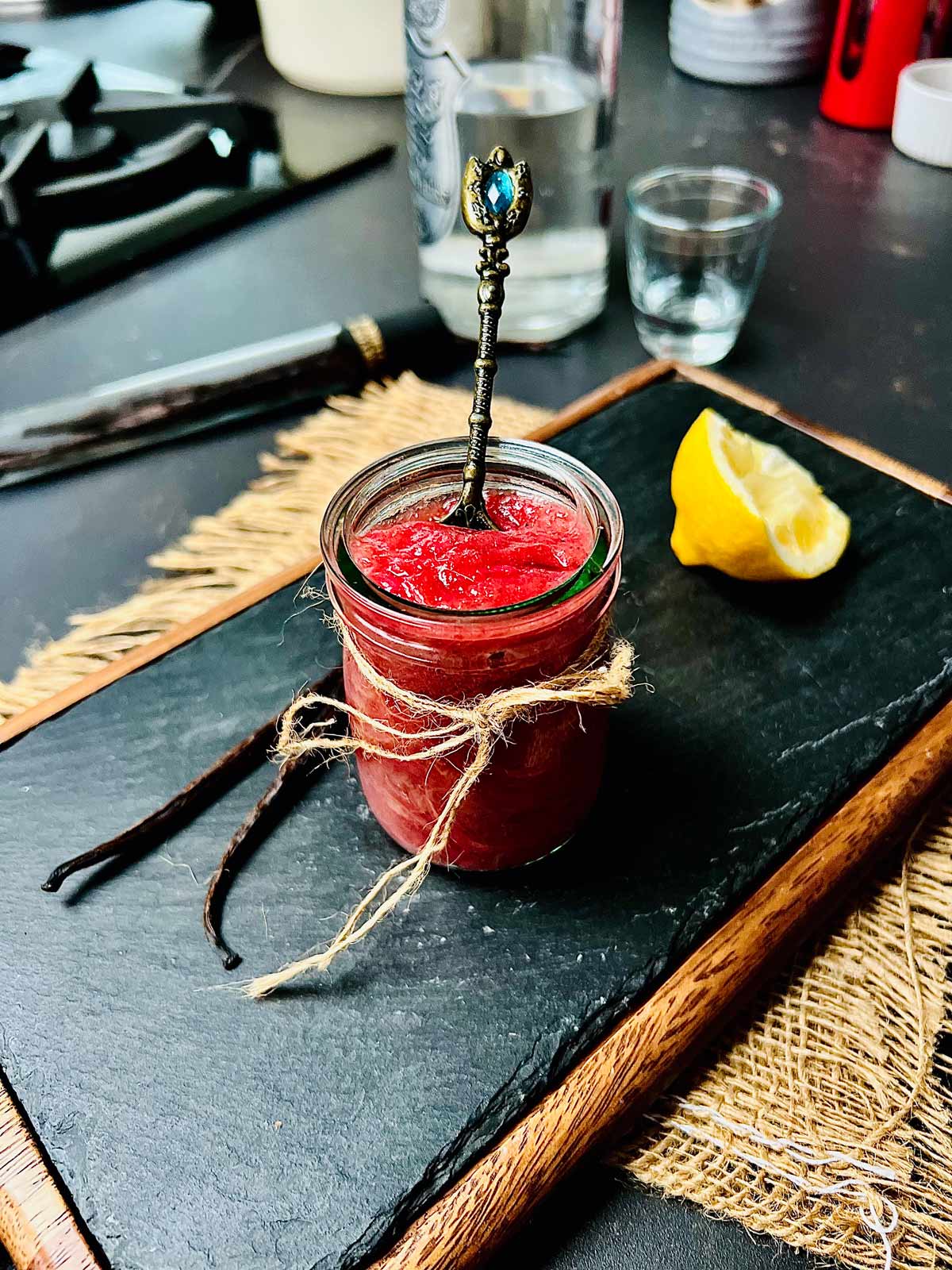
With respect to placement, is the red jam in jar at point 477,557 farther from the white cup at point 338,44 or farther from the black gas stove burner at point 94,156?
the white cup at point 338,44

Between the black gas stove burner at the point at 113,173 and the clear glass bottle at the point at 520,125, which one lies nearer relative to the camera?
the clear glass bottle at the point at 520,125

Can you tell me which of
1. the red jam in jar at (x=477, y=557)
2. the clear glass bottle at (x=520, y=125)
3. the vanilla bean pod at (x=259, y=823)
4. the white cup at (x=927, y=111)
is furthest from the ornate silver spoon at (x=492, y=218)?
the white cup at (x=927, y=111)

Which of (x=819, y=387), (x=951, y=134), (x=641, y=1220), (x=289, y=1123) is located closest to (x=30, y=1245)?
(x=289, y=1123)

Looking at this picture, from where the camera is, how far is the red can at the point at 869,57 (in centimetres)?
130

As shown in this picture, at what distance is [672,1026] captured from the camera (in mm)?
505

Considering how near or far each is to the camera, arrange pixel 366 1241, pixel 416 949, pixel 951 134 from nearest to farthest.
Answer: pixel 366 1241, pixel 416 949, pixel 951 134

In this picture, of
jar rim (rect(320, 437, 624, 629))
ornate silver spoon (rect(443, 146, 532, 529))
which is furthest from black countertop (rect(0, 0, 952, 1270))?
ornate silver spoon (rect(443, 146, 532, 529))

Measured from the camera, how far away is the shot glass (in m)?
0.97

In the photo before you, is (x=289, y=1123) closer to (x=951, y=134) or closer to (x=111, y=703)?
(x=111, y=703)

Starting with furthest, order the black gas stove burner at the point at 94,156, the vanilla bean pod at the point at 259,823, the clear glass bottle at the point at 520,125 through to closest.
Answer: the black gas stove burner at the point at 94,156, the clear glass bottle at the point at 520,125, the vanilla bean pod at the point at 259,823

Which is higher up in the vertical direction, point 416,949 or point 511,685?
point 511,685

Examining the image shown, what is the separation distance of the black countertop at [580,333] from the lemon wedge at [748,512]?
24 cm

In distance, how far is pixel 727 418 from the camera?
0.86 meters

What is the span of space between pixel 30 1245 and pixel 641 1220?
0.26 meters
